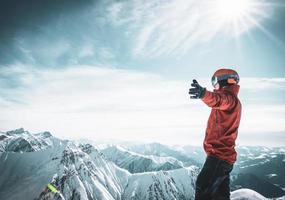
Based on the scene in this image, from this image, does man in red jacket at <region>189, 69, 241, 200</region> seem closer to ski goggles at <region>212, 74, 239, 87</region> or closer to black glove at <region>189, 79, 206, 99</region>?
ski goggles at <region>212, 74, 239, 87</region>

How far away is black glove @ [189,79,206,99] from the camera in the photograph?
19.2ft

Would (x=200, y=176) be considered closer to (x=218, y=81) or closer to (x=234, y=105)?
(x=234, y=105)

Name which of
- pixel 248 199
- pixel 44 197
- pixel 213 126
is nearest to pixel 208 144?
pixel 213 126

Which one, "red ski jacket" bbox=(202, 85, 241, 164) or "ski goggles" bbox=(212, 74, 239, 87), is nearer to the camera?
"red ski jacket" bbox=(202, 85, 241, 164)

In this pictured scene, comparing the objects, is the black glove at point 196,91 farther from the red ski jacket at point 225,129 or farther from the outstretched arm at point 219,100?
the red ski jacket at point 225,129

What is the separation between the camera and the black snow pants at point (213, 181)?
21.8ft

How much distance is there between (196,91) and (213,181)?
2555mm

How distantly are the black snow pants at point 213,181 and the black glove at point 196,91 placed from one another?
2.03 metres

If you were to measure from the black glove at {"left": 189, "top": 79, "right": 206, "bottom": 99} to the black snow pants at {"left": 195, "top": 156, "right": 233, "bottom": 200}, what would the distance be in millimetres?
2030

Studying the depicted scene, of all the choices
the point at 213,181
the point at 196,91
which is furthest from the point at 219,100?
the point at 213,181

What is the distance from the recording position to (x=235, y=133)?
276 inches

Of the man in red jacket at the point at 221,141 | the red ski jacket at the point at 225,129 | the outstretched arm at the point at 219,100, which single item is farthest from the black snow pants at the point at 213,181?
the outstretched arm at the point at 219,100

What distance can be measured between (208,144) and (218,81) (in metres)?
1.79

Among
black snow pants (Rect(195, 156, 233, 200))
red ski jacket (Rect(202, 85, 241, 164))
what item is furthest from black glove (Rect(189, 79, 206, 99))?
black snow pants (Rect(195, 156, 233, 200))
